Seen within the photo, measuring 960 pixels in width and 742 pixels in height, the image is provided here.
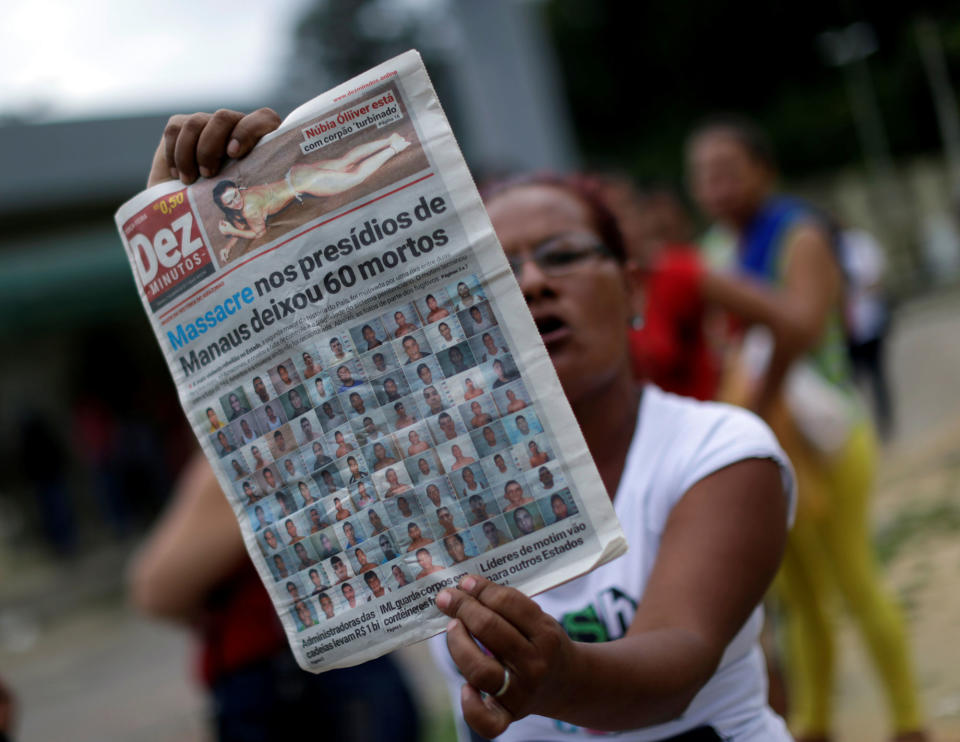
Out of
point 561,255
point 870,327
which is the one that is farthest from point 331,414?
point 870,327

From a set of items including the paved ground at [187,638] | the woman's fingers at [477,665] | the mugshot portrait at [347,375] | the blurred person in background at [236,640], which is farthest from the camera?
the paved ground at [187,638]

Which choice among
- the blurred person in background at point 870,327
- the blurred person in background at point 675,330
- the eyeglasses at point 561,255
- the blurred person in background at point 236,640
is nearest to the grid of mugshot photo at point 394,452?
the eyeglasses at point 561,255

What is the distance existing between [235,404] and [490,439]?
328mm

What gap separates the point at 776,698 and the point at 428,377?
1.71 m

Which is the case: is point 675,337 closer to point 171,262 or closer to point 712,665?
point 712,665

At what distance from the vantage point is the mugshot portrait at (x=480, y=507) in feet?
3.80

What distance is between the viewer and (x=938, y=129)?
92.7ft

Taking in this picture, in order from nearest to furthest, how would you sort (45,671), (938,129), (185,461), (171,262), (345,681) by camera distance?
(171,262) < (345,681) < (45,671) < (185,461) < (938,129)

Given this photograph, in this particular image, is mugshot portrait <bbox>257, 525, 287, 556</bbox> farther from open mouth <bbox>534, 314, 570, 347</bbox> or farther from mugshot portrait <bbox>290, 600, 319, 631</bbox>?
open mouth <bbox>534, 314, 570, 347</bbox>

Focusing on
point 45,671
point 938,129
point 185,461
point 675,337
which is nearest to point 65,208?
point 185,461

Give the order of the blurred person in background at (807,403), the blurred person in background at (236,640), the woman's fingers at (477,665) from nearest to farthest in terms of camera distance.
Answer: the woman's fingers at (477,665)
the blurred person in background at (236,640)
the blurred person in background at (807,403)

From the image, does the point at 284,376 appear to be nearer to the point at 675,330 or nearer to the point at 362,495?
the point at 362,495

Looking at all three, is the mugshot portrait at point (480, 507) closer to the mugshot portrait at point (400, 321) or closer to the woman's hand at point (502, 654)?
the woman's hand at point (502, 654)

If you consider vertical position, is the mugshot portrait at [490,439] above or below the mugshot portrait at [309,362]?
below
